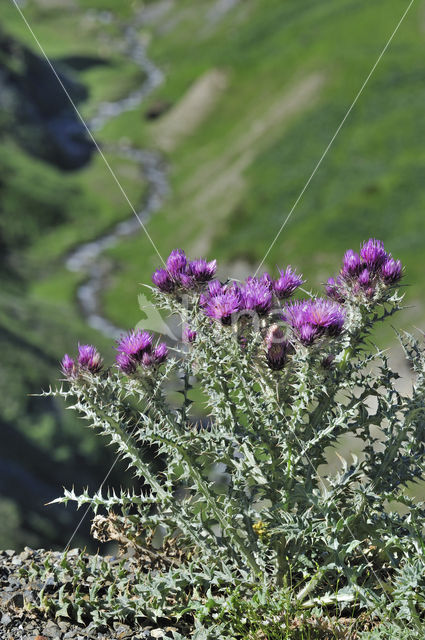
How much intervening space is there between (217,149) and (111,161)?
28.8ft

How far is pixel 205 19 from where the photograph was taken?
358ft

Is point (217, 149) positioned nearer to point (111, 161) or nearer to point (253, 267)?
point (111, 161)

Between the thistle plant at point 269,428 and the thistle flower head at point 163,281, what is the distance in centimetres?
1

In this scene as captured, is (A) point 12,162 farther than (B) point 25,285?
Yes

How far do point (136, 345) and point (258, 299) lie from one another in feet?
3.08

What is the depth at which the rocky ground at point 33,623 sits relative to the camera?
6.02 meters

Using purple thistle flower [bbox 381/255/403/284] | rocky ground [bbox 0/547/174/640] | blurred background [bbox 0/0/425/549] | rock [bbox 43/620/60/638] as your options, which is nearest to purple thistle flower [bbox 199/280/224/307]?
purple thistle flower [bbox 381/255/403/284]

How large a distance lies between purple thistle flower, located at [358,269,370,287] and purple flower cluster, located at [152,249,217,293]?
3.44 ft

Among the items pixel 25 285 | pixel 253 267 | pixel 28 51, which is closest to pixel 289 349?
pixel 253 267

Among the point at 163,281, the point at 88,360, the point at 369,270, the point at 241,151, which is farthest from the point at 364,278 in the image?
the point at 241,151

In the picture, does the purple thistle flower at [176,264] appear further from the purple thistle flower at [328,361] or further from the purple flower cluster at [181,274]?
the purple thistle flower at [328,361]

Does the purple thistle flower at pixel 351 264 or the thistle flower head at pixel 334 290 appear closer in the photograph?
the purple thistle flower at pixel 351 264

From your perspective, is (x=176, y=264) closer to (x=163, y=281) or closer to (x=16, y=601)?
(x=163, y=281)

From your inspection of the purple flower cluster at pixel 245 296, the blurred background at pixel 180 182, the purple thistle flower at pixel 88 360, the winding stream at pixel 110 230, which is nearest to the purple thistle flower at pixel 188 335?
the purple flower cluster at pixel 245 296
